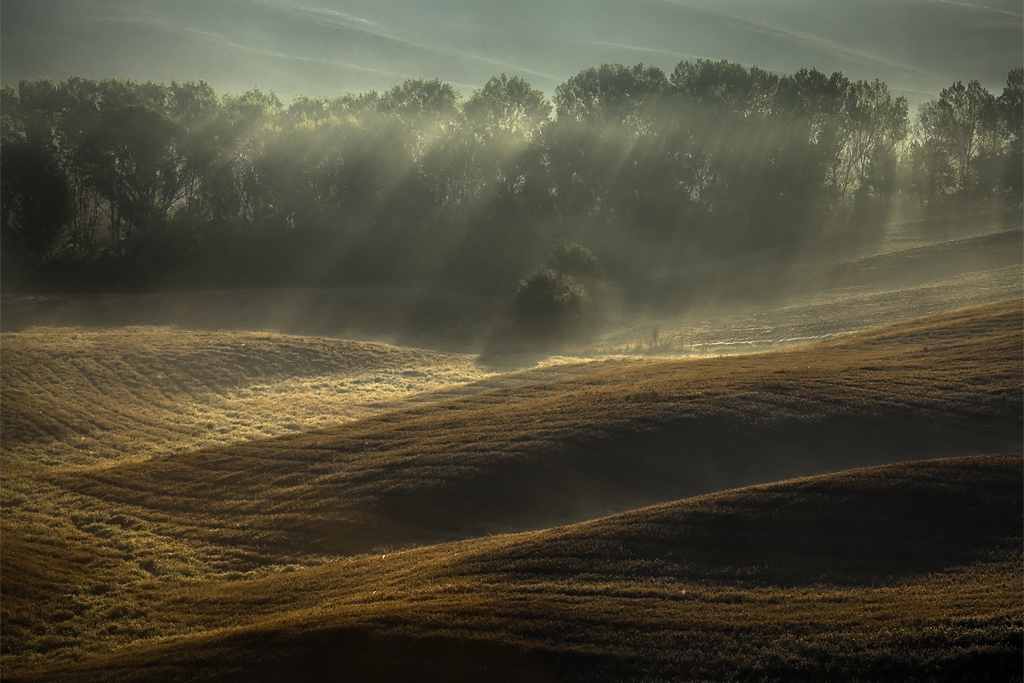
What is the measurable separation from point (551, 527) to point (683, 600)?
5.50m

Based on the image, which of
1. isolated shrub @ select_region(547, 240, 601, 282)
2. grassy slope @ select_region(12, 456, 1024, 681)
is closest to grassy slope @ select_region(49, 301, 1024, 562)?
grassy slope @ select_region(12, 456, 1024, 681)

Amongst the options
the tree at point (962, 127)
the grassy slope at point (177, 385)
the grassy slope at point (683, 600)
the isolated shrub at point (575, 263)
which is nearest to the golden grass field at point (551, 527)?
the grassy slope at point (683, 600)

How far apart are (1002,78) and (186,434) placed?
21888 centimetres

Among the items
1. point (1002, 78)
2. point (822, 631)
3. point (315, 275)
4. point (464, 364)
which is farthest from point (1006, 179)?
point (1002, 78)

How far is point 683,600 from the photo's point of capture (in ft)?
34.4

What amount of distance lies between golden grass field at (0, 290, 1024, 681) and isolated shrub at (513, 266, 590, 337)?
1993 centimetres

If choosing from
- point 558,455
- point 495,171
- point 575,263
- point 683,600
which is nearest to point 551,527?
point 558,455

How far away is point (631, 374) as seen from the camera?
1090 inches

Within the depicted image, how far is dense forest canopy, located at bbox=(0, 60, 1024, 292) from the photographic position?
62.8 metres

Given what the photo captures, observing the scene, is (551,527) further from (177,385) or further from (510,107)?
(510,107)

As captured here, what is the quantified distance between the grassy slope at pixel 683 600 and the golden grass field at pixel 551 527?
1.6 inches

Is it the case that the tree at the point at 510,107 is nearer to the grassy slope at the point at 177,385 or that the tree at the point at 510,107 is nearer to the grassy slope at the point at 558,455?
the grassy slope at the point at 177,385

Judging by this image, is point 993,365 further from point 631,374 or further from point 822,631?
point 822,631

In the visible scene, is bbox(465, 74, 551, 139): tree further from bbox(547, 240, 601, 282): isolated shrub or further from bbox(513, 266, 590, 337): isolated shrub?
bbox(513, 266, 590, 337): isolated shrub
